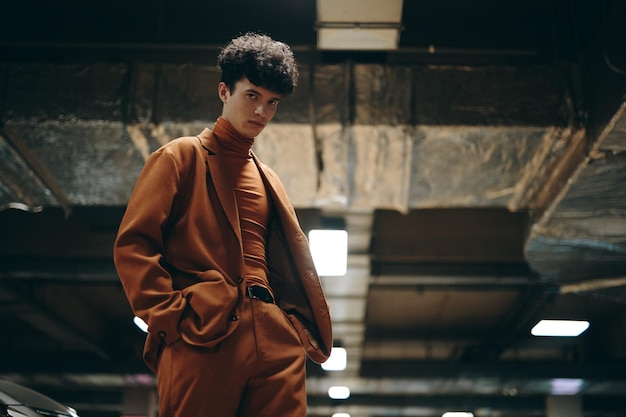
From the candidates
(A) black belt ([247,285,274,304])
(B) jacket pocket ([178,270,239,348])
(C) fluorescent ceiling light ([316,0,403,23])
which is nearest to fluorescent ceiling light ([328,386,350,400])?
(C) fluorescent ceiling light ([316,0,403,23])

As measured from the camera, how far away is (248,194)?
59.3 inches

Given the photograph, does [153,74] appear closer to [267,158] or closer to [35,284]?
[267,158]

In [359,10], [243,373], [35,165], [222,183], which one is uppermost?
[359,10]

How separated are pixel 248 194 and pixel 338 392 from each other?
10.2 m

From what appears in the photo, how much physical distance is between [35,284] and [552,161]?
18.9ft

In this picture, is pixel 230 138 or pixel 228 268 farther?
pixel 230 138

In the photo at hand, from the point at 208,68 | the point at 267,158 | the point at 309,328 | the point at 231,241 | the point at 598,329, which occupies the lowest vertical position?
the point at 309,328

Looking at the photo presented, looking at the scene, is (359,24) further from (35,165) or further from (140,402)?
(140,402)

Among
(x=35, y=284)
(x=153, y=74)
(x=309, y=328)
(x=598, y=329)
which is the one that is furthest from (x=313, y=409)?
(x=309, y=328)

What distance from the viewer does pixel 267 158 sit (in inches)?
138

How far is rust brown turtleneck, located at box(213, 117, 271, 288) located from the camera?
1451 millimetres

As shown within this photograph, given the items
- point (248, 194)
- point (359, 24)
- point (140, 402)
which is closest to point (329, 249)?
point (359, 24)

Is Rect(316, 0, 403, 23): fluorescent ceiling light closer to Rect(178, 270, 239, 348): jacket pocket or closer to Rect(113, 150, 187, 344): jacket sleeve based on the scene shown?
Rect(113, 150, 187, 344): jacket sleeve

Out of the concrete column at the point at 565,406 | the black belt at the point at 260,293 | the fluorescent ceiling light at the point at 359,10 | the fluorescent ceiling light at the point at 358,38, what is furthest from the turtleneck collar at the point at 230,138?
the concrete column at the point at 565,406
